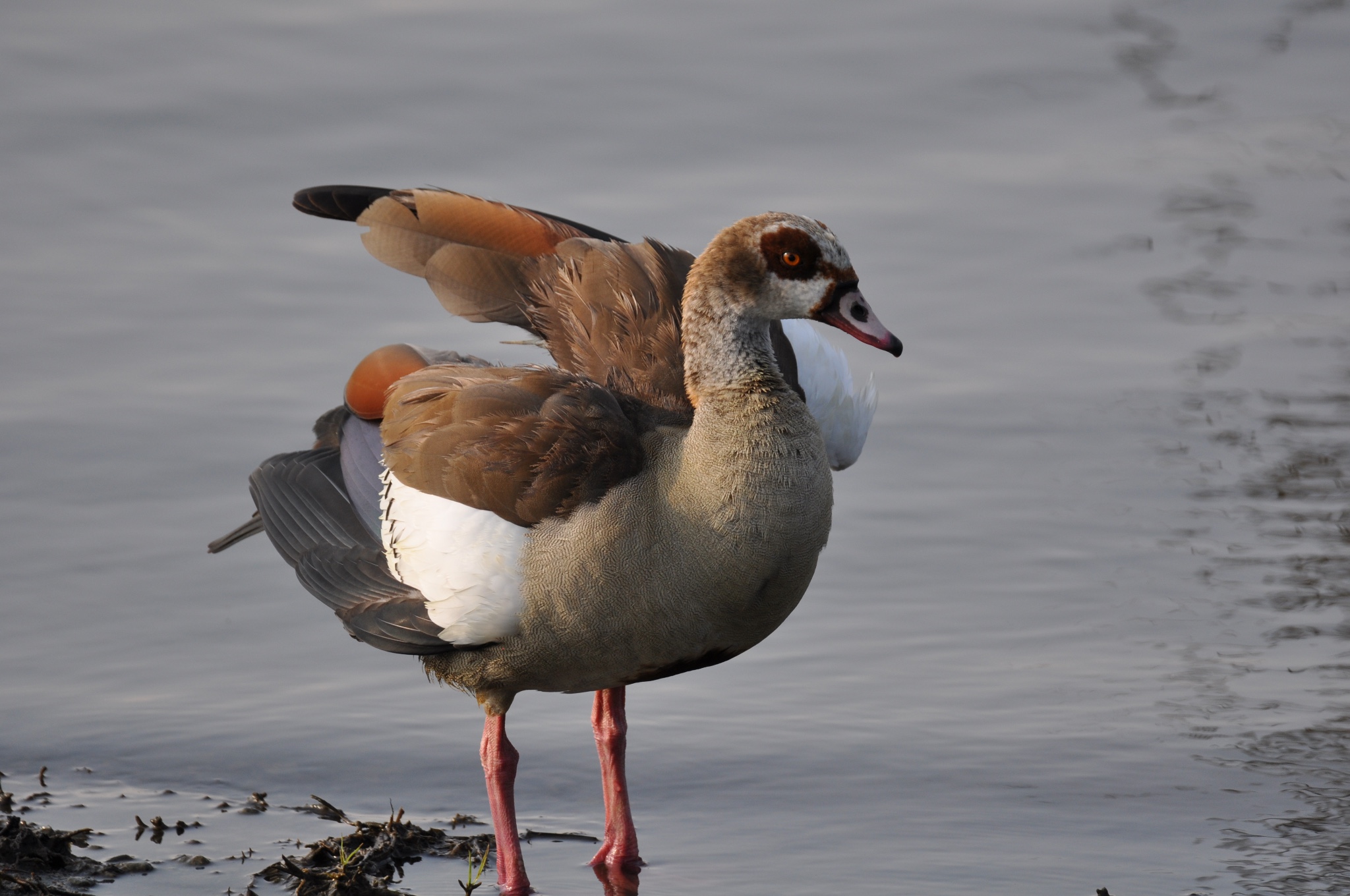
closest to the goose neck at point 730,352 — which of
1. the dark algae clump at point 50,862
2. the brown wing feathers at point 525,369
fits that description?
the brown wing feathers at point 525,369

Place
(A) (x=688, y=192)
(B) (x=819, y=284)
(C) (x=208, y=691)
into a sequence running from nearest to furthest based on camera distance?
(B) (x=819, y=284) < (C) (x=208, y=691) < (A) (x=688, y=192)

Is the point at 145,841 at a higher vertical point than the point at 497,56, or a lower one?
lower

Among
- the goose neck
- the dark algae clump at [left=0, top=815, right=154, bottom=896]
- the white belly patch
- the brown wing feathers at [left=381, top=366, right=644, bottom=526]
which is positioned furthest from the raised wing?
the dark algae clump at [left=0, top=815, right=154, bottom=896]

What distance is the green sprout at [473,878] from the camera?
4.97m

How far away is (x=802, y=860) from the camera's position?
16.9ft

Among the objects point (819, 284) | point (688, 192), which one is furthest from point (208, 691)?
point (688, 192)

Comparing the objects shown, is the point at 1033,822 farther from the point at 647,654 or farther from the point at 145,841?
the point at 145,841

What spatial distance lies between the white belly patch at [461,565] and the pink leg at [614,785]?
66cm

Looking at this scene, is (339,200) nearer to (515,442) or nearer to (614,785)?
(515,442)

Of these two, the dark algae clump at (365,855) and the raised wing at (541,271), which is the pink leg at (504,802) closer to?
the dark algae clump at (365,855)

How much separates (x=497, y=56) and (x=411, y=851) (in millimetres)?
4903

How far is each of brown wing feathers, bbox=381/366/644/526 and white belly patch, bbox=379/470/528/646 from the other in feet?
0.14

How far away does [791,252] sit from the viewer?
474 cm

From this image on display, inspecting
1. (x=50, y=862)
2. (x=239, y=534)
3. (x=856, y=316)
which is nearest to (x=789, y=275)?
(x=856, y=316)
